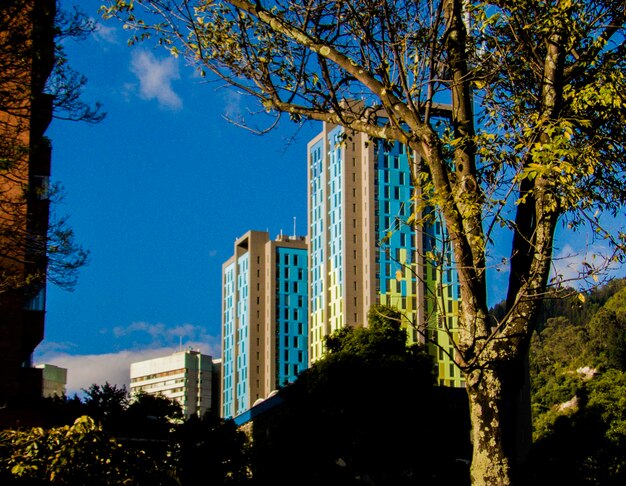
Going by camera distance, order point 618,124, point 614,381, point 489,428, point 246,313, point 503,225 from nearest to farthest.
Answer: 1. point 489,428
2. point 503,225
3. point 618,124
4. point 614,381
5. point 246,313

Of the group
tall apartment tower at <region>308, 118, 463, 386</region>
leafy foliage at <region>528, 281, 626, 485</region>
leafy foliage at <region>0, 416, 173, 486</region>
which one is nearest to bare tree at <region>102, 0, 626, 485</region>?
leafy foliage at <region>0, 416, 173, 486</region>

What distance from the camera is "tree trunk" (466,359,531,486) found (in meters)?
5.88

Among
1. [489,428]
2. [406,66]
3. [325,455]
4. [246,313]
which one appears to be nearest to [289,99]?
[406,66]

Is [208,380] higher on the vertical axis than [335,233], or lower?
lower

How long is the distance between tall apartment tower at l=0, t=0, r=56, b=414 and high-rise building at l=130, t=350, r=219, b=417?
391 ft

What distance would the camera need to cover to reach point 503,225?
6.42 m

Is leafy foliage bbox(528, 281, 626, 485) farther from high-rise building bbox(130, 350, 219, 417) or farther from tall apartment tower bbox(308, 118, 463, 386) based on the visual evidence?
high-rise building bbox(130, 350, 219, 417)

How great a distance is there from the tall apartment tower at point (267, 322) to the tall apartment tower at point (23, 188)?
81124 millimetres

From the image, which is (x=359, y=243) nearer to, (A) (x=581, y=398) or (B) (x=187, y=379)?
(A) (x=581, y=398)

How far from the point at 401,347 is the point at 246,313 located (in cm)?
8069

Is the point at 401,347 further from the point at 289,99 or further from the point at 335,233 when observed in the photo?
the point at 335,233

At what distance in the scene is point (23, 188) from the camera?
44.3ft

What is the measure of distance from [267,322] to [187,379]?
137 feet

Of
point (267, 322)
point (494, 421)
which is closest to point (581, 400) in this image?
point (267, 322)
